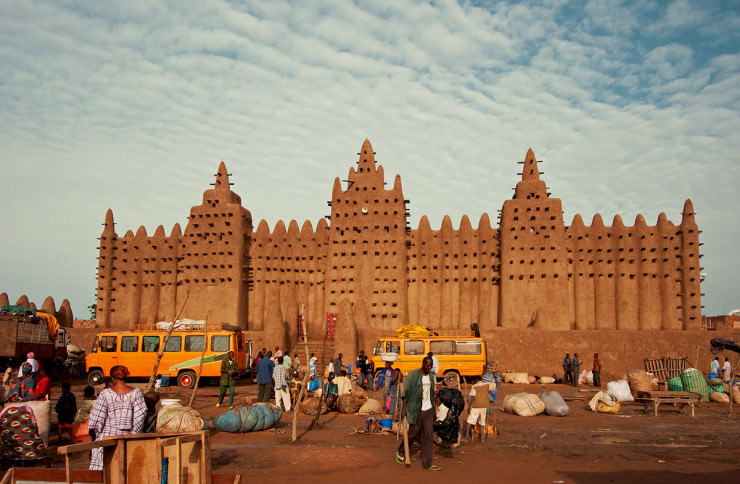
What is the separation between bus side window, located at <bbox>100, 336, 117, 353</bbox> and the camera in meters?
20.9

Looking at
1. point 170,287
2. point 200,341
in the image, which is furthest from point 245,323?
point 200,341

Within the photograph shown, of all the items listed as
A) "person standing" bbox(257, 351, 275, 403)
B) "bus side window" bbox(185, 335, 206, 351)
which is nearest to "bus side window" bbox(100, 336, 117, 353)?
"bus side window" bbox(185, 335, 206, 351)

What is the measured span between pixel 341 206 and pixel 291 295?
17.4ft

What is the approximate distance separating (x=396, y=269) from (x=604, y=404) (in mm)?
16126

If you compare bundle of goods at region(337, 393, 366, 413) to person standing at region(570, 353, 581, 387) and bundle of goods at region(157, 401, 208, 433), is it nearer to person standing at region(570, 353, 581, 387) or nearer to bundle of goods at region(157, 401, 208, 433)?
bundle of goods at region(157, 401, 208, 433)

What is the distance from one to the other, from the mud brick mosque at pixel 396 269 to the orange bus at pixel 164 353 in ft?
18.9

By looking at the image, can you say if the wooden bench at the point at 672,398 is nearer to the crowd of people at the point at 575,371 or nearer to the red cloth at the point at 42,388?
the crowd of people at the point at 575,371

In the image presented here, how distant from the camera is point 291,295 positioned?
31750mm

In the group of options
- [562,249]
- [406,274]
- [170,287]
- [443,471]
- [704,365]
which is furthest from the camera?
[170,287]

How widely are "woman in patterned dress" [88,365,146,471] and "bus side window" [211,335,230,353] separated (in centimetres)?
1458

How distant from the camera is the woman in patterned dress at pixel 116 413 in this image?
6273 millimetres

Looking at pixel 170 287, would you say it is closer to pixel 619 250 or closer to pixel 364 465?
pixel 619 250

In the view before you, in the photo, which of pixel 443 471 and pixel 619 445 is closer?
pixel 443 471

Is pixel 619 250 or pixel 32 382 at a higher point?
pixel 619 250
